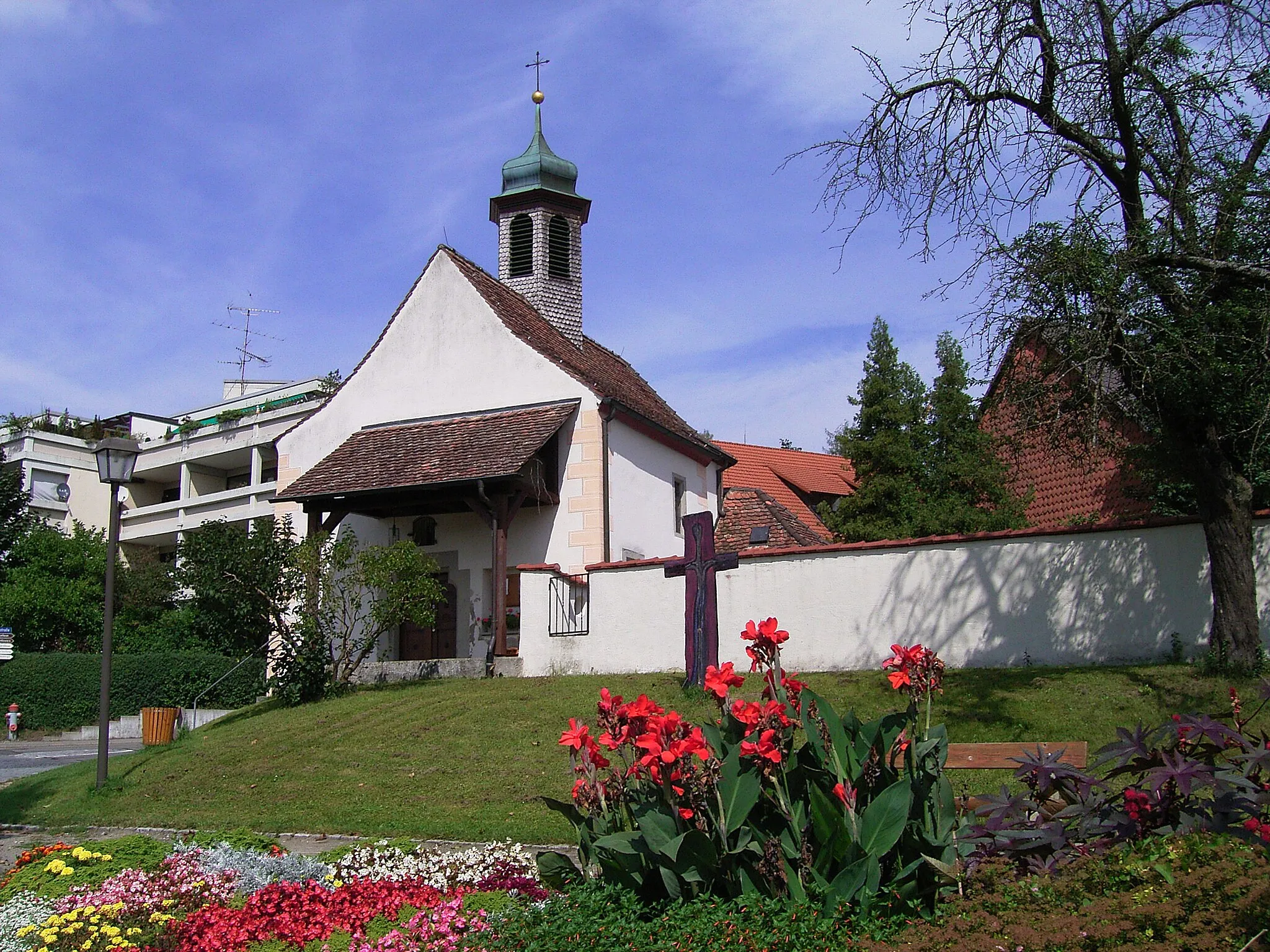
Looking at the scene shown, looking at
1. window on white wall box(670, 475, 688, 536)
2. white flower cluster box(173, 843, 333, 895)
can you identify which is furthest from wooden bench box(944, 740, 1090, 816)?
window on white wall box(670, 475, 688, 536)

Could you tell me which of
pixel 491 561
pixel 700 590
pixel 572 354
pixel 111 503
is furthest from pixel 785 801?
pixel 572 354

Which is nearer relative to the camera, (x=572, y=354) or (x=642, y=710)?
(x=642, y=710)

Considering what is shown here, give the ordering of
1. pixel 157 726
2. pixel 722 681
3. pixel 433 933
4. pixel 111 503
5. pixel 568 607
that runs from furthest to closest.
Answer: pixel 157 726 < pixel 568 607 < pixel 111 503 < pixel 433 933 < pixel 722 681

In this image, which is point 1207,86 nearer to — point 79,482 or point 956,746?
point 956,746

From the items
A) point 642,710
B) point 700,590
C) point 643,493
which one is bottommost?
point 642,710

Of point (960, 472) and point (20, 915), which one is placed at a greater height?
point (960, 472)

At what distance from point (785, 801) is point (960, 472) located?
21342mm

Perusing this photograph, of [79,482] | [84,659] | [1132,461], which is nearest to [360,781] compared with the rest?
[1132,461]

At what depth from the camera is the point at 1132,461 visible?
15297mm

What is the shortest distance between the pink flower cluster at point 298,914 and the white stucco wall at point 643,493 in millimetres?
14157

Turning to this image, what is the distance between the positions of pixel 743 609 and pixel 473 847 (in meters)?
8.29

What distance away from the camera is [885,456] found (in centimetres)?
2667

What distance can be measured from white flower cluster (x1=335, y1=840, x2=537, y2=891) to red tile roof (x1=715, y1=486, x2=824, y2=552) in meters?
16.9

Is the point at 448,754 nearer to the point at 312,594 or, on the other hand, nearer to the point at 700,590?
the point at 700,590
